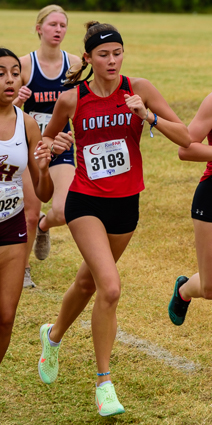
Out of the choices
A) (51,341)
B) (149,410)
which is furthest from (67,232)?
(149,410)

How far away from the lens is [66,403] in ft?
13.4

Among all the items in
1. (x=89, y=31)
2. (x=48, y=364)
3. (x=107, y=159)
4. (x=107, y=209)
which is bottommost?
(x=48, y=364)

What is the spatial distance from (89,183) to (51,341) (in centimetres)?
116

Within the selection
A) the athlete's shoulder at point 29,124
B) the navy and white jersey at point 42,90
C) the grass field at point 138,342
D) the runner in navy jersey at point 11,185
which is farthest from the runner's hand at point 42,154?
the navy and white jersey at point 42,90

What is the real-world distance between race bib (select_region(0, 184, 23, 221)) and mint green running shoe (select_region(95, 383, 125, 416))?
44.6 inches

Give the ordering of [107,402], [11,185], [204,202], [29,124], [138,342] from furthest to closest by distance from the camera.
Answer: [138,342], [204,202], [29,124], [11,185], [107,402]

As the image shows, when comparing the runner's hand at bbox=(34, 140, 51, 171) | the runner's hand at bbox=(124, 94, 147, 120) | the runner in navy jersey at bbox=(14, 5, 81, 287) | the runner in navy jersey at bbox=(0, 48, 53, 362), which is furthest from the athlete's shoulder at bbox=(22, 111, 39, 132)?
the runner in navy jersey at bbox=(14, 5, 81, 287)

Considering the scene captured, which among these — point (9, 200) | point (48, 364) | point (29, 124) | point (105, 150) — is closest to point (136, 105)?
point (105, 150)

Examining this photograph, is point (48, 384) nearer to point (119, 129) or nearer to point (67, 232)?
point (119, 129)

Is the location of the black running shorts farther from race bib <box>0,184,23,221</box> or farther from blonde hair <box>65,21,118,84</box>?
blonde hair <box>65,21,118,84</box>

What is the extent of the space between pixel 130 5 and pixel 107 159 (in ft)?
214

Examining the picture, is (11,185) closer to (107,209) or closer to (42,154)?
(42,154)

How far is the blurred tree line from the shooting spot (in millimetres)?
64500

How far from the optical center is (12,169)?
367 centimetres
